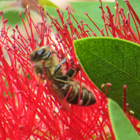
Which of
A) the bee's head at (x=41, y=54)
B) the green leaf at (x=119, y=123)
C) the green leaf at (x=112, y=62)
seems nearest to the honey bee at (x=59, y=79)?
the bee's head at (x=41, y=54)

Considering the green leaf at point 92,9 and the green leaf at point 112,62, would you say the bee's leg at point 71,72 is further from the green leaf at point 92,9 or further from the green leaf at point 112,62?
the green leaf at point 92,9

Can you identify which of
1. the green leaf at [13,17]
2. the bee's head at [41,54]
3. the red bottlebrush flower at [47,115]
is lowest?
the red bottlebrush flower at [47,115]

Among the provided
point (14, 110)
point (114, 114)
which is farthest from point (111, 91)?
point (14, 110)

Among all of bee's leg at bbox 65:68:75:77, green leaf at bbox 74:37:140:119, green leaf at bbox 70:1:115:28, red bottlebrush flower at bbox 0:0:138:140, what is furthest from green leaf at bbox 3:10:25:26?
green leaf at bbox 74:37:140:119

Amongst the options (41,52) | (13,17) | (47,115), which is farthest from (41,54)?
(13,17)

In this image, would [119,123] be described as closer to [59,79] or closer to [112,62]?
[112,62]

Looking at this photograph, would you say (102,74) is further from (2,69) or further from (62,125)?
(2,69)

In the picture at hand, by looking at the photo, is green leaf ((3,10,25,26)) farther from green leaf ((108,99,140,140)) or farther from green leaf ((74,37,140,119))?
green leaf ((108,99,140,140))
